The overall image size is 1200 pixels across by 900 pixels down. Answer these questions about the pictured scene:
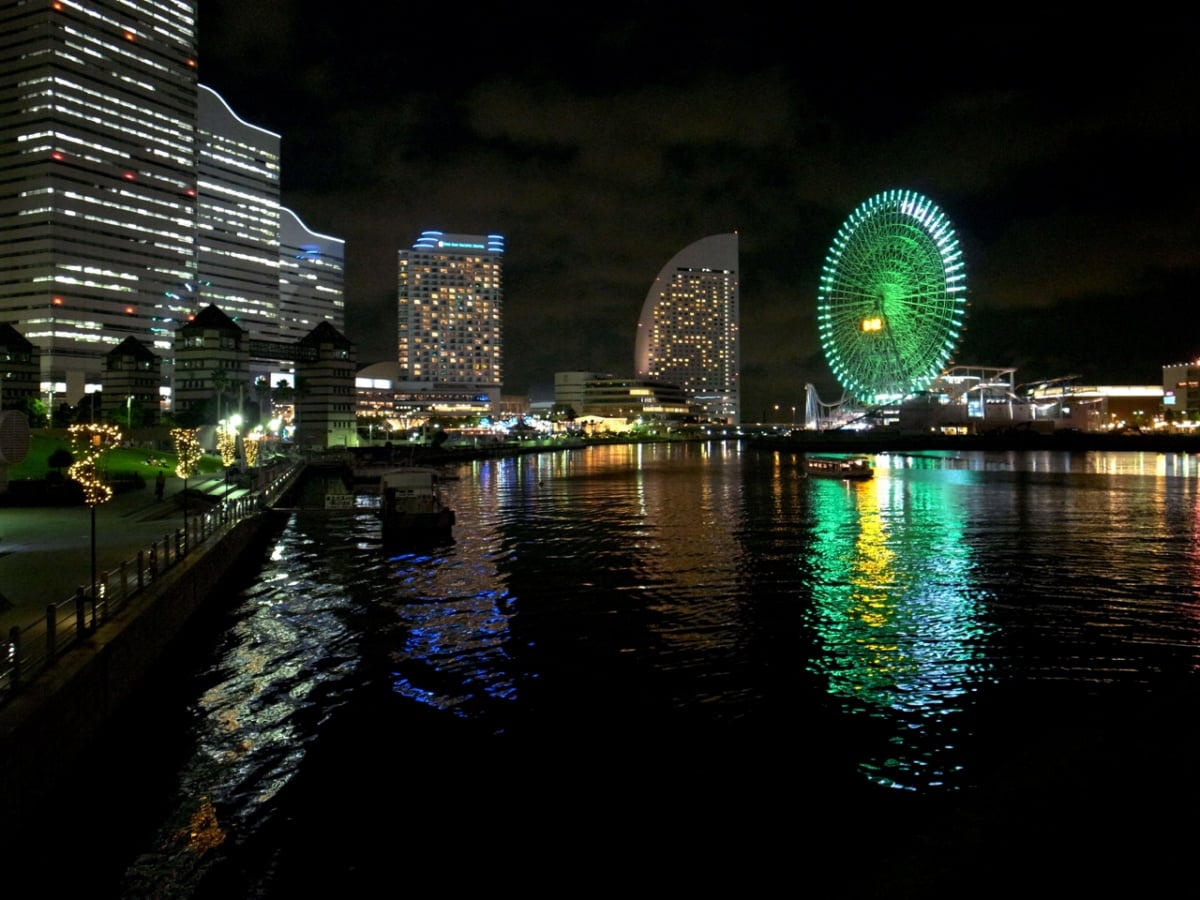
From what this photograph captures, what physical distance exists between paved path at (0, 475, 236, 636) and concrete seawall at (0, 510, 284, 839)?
4.15 ft

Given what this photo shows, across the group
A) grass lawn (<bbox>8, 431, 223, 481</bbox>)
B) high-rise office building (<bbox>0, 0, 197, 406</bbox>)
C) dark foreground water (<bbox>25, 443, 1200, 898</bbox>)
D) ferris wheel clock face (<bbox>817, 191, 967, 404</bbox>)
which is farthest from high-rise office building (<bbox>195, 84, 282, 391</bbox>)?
dark foreground water (<bbox>25, 443, 1200, 898</bbox>)

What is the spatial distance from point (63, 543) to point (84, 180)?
15478cm

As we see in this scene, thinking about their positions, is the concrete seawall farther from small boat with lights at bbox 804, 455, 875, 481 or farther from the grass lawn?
small boat with lights at bbox 804, 455, 875, 481

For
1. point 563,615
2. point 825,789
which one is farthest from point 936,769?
point 563,615

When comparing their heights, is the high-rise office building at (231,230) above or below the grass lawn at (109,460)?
above

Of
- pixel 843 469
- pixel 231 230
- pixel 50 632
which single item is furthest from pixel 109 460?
pixel 231 230

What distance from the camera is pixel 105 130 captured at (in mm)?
151625

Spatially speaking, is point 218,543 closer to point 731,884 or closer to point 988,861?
point 731,884

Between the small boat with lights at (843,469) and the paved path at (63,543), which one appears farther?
the small boat with lights at (843,469)

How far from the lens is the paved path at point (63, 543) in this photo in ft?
54.5

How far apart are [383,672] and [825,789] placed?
8.95 meters

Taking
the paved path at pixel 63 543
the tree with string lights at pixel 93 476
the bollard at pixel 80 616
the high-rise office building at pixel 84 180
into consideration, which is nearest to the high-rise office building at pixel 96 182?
the high-rise office building at pixel 84 180

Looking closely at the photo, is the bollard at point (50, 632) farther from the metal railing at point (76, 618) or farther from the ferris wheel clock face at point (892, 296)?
the ferris wheel clock face at point (892, 296)

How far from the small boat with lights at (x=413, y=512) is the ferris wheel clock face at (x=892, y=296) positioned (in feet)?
327
